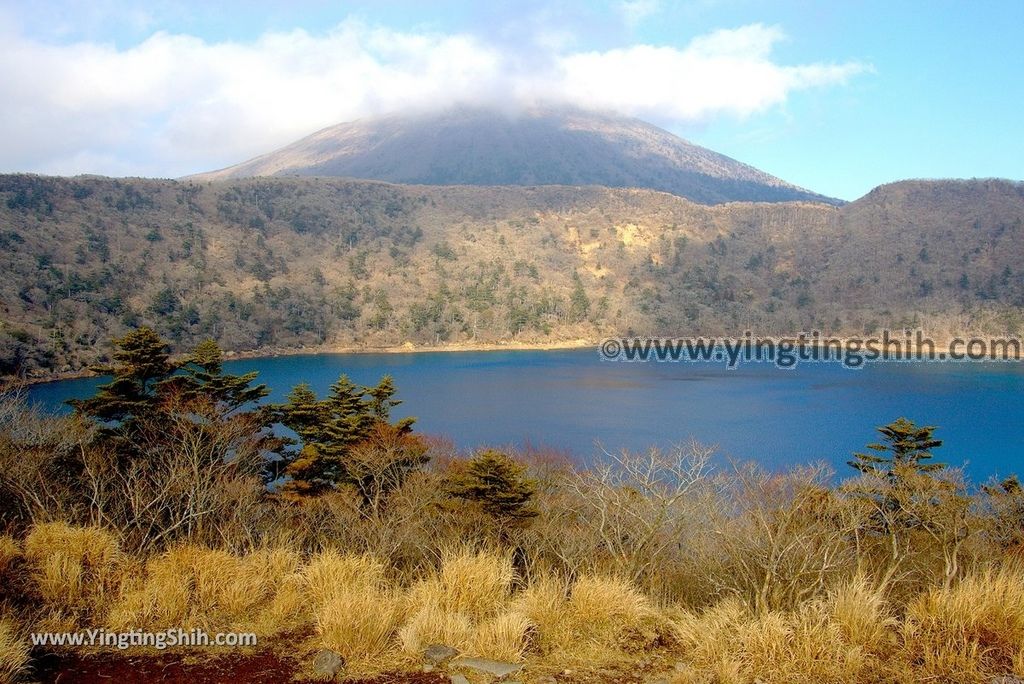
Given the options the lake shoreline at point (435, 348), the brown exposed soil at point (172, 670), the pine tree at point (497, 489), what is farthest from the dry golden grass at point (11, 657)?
the lake shoreline at point (435, 348)

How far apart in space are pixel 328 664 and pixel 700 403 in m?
38.4

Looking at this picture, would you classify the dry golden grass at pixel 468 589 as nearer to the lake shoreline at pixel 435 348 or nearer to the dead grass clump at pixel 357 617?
the dead grass clump at pixel 357 617

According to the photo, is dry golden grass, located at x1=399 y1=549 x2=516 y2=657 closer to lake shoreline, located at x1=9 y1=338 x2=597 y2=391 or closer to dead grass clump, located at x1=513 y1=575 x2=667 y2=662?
dead grass clump, located at x1=513 y1=575 x2=667 y2=662

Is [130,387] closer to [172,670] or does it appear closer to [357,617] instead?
[172,670]

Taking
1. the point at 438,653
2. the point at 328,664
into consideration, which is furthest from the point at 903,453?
the point at 328,664

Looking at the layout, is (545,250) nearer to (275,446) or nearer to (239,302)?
(239,302)

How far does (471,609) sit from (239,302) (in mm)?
77195

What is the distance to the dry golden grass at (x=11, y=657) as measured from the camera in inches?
106

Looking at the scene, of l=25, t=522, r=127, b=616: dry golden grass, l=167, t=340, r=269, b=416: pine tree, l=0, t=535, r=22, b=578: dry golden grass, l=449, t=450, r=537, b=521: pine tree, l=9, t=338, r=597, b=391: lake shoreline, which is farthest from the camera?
l=9, t=338, r=597, b=391: lake shoreline

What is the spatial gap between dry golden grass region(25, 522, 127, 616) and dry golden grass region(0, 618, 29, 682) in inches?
28.1

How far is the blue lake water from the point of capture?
28469 mm

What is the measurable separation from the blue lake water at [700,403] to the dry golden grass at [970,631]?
22152mm

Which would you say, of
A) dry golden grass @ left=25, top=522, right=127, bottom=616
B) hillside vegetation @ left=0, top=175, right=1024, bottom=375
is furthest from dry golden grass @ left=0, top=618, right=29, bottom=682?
hillside vegetation @ left=0, top=175, right=1024, bottom=375

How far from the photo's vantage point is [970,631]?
3.09 metres
